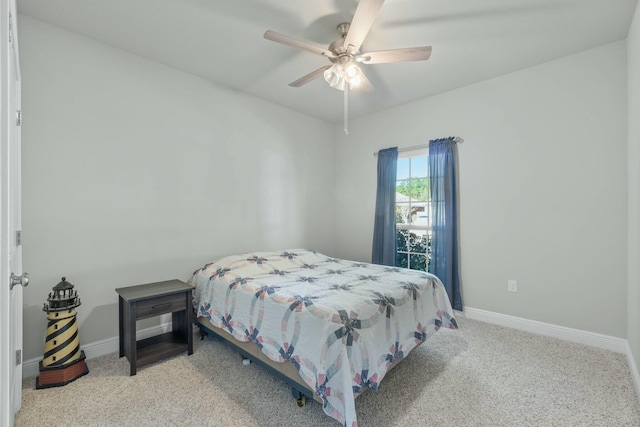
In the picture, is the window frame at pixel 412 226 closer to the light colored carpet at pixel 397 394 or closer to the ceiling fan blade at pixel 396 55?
the light colored carpet at pixel 397 394

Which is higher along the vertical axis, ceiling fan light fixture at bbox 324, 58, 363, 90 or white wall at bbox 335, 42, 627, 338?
ceiling fan light fixture at bbox 324, 58, 363, 90

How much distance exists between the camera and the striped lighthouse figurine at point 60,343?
6.40 feet

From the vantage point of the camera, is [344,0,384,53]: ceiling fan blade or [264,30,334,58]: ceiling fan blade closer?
[344,0,384,53]: ceiling fan blade

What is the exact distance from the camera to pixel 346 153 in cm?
445

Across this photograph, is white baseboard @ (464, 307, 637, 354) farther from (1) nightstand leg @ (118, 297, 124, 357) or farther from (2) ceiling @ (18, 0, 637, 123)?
(1) nightstand leg @ (118, 297, 124, 357)

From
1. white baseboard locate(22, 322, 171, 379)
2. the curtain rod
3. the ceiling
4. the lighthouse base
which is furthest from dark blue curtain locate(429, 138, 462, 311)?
the lighthouse base

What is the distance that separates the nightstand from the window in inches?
104

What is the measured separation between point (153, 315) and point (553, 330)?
355 cm

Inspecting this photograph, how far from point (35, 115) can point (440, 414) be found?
3.44 m

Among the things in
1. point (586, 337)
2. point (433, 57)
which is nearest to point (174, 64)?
point (433, 57)

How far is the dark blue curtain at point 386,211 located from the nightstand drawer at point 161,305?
8.03ft

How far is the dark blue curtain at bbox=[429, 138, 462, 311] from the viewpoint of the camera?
3248 mm

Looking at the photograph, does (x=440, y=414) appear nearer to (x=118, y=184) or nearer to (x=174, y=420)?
(x=174, y=420)

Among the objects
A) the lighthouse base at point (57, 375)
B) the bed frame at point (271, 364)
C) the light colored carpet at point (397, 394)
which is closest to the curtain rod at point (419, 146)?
the light colored carpet at point (397, 394)
